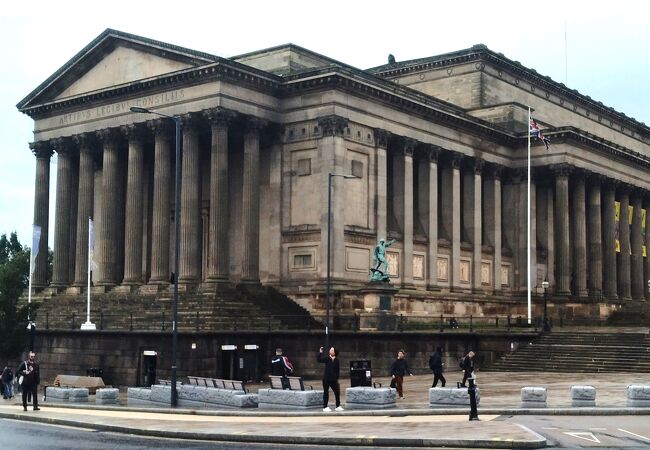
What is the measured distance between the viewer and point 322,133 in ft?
204

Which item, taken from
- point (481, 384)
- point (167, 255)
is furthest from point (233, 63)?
point (481, 384)

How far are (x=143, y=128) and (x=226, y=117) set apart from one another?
7.67m

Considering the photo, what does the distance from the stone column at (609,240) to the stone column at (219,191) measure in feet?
130

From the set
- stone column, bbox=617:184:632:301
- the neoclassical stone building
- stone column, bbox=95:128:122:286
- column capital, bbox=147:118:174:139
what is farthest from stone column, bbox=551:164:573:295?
stone column, bbox=95:128:122:286

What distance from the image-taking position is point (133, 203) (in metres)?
64.5

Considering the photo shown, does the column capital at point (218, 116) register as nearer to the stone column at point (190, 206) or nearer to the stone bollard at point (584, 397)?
the stone column at point (190, 206)

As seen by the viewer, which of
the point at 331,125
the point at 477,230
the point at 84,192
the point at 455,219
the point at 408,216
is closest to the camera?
the point at 331,125

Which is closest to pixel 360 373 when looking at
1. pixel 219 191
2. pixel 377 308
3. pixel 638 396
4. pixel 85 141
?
pixel 638 396

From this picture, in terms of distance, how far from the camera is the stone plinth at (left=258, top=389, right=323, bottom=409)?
113 feet

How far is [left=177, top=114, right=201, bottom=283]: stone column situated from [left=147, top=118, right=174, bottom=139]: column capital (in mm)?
1743

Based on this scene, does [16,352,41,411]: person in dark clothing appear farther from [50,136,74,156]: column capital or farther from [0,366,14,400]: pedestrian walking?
[50,136,74,156]: column capital

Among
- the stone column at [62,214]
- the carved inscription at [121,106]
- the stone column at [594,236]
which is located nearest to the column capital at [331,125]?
the carved inscription at [121,106]

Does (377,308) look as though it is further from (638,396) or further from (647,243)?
(647,243)

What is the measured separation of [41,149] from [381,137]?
24815 millimetres
